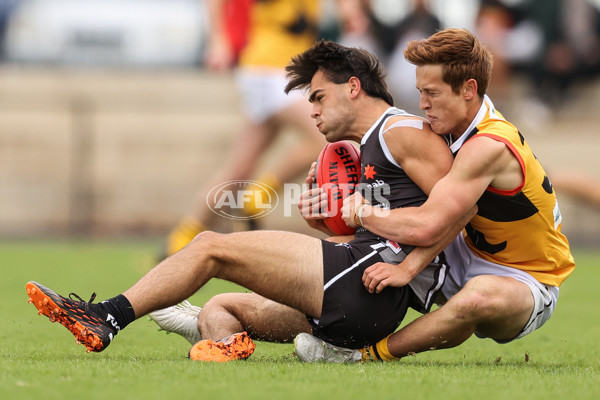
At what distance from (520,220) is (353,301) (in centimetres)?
91

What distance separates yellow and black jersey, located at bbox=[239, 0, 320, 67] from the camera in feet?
31.8

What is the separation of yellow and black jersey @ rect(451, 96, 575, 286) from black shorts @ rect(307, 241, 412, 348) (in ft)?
1.66

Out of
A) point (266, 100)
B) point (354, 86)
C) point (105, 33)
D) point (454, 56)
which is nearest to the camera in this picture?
point (454, 56)

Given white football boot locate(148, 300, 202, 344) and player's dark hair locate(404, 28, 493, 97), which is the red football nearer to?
player's dark hair locate(404, 28, 493, 97)

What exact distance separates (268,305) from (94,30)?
41.2ft

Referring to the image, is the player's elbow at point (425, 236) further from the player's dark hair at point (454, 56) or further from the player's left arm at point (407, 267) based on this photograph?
the player's dark hair at point (454, 56)

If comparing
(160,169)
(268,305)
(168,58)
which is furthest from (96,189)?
(268,305)

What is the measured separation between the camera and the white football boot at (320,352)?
16.4 feet

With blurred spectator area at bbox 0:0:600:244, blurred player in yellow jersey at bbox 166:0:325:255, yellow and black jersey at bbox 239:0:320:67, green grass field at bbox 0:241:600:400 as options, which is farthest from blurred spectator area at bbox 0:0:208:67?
green grass field at bbox 0:241:600:400

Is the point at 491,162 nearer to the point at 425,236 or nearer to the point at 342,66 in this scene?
the point at 425,236

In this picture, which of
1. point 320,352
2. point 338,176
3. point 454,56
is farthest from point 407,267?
→ point 454,56

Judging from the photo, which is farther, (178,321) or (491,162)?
(178,321)

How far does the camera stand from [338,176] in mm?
5355

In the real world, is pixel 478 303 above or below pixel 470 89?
below
